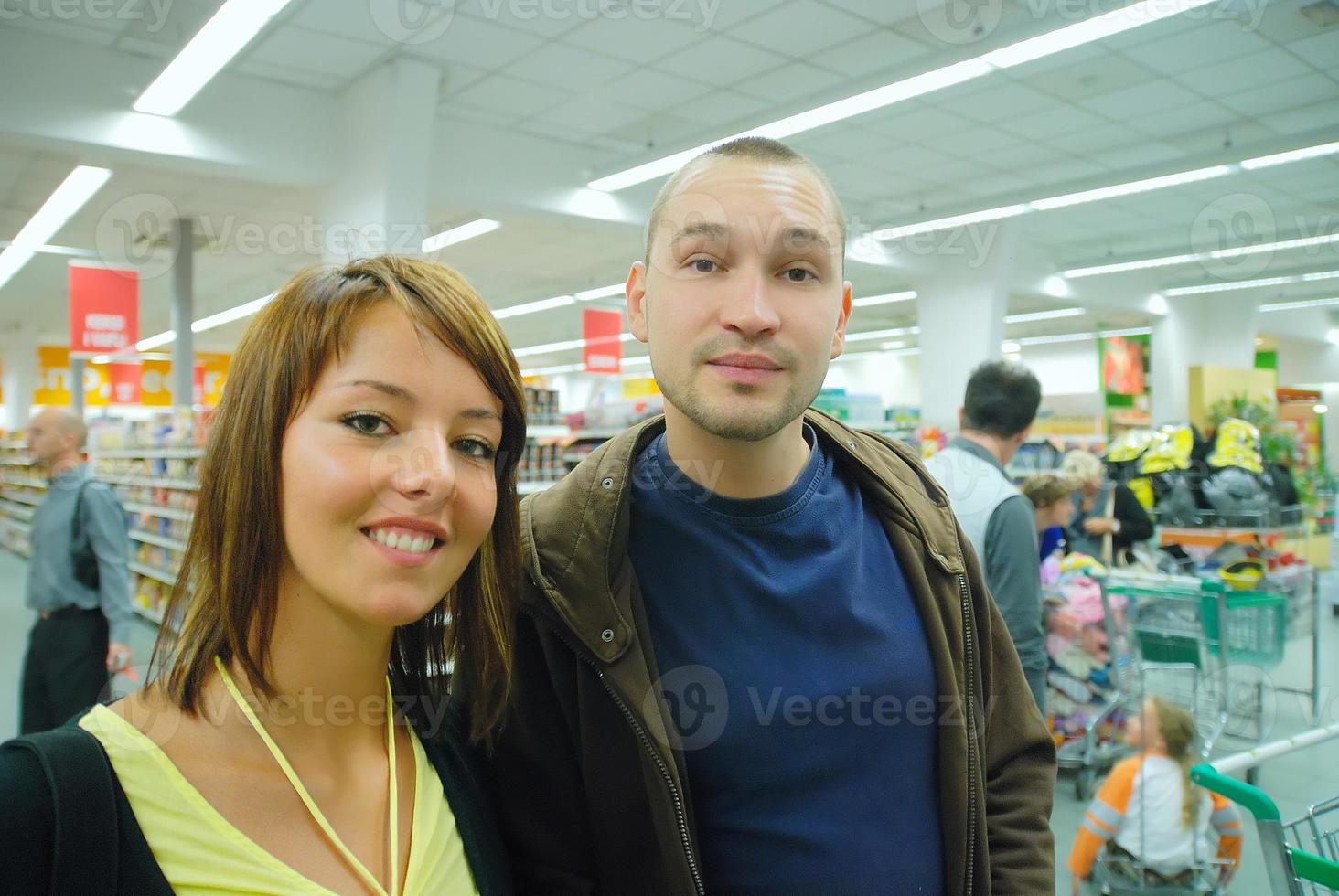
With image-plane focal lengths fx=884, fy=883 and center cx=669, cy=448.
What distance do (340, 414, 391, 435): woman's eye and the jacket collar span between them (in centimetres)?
33

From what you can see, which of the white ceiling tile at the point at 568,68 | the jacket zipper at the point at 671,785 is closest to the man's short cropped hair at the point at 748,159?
the jacket zipper at the point at 671,785

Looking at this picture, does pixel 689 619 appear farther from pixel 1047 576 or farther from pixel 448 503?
pixel 1047 576

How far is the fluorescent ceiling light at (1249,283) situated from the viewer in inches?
491

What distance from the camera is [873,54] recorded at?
20.0 ft

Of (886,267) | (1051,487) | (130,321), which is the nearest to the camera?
(1051,487)

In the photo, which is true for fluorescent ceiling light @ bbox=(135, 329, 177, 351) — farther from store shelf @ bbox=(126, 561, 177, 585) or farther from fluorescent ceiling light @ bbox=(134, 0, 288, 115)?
fluorescent ceiling light @ bbox=(134, 0, 288, 115)

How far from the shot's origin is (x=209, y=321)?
15.8m

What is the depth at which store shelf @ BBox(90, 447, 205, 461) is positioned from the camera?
7.82 m

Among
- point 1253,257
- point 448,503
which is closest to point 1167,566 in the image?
point 448,503

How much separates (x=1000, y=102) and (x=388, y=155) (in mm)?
4703

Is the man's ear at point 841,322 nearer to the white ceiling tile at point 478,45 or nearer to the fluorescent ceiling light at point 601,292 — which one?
the white ceiling tile at point 478,45

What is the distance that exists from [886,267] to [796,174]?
391 inches

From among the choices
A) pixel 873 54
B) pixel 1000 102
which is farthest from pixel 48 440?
pixel 1000 102

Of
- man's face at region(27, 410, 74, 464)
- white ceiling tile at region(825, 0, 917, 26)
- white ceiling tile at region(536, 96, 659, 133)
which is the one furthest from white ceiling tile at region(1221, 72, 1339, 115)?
man's face at region(27, 410, 74, 464)
